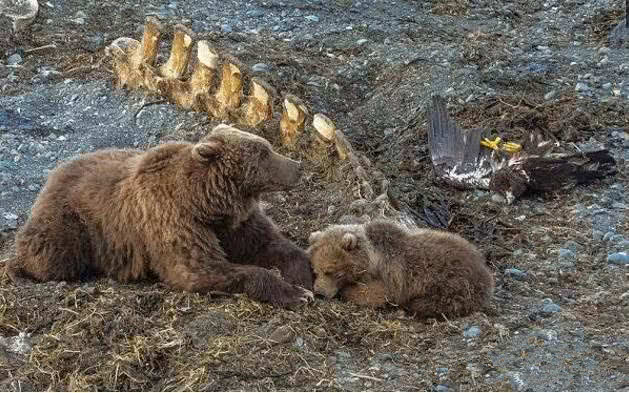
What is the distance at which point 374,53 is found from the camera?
13055 mm

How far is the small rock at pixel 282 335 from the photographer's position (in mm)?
6426

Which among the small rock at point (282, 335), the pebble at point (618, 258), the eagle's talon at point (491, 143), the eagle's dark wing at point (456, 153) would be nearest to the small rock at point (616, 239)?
the pebble at point (618, 258)

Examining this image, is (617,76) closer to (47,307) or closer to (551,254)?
(551,254)

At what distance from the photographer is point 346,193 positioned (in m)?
8.86

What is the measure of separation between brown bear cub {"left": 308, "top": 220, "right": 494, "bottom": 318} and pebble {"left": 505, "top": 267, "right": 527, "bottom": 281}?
69cm

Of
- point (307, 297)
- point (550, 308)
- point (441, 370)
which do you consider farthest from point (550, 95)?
point (441, 370)

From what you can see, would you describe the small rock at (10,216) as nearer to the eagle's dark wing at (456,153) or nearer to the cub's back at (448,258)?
the cub's back at (448,258)

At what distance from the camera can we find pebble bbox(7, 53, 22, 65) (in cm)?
1253

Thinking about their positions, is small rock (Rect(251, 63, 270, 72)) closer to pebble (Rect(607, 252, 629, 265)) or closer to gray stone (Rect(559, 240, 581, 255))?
gray stone (Rect(559, 240, 581, 255))

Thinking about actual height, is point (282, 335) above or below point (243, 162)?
below

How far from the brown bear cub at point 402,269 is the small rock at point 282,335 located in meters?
1.02

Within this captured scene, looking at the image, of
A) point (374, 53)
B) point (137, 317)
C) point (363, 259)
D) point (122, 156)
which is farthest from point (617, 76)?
point (137, 317)

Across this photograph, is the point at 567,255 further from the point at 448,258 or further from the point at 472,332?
the point at 472,332

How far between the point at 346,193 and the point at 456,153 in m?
1.72
